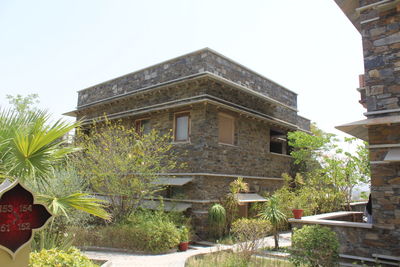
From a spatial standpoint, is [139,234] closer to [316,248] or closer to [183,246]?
[183,246]

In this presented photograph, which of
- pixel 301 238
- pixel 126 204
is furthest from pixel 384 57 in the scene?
pixel 126 204

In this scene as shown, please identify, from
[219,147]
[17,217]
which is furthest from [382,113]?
[17,217]

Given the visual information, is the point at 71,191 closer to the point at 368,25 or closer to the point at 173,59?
the point at 173,59

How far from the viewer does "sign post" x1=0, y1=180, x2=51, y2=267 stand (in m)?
3.80

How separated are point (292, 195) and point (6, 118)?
455 inches

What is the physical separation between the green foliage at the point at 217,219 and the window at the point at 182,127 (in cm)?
304

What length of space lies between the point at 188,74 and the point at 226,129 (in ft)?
9.18

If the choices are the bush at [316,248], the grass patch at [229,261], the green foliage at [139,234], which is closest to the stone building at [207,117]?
the green foliage at [139,234]

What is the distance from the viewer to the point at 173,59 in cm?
1388

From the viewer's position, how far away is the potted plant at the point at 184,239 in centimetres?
1055

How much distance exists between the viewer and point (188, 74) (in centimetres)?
1323

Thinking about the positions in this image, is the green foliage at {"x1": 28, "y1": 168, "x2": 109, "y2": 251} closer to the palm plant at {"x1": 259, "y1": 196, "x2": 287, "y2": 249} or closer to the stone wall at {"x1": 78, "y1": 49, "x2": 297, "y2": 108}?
the palm plant at {"x1": 259, "y1": 196, "x2": 287, "y2": 249}

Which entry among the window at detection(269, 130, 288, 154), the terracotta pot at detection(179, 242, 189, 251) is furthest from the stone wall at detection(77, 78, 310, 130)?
the terracotta pot at detection(179, 242, 189, 251)

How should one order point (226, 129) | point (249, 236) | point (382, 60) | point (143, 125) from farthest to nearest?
point (143, 125) → point (226, 129) → point (249, 236) → point (382, 60)
